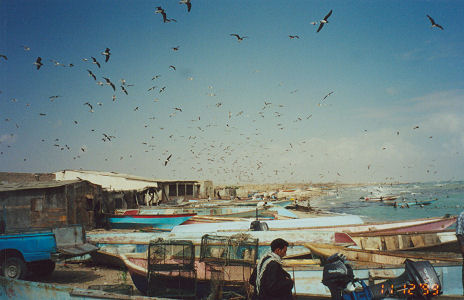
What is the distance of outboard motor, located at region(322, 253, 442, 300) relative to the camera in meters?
4.45

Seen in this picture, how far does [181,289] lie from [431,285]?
5.22m

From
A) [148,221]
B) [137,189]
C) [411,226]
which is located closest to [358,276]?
[411,226]

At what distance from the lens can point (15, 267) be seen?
9320mm

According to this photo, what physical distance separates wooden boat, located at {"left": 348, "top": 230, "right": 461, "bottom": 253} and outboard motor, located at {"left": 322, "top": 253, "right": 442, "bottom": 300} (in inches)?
254

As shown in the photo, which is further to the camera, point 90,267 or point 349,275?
point 90,267

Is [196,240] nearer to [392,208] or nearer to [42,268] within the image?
[42,268]

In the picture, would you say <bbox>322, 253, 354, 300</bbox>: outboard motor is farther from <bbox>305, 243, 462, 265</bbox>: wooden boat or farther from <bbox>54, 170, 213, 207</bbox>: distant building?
<bbox>54, 170, 213, 207</bbox>: distant building

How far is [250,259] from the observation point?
7.63 metres

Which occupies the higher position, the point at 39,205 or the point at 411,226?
the point at 39,205

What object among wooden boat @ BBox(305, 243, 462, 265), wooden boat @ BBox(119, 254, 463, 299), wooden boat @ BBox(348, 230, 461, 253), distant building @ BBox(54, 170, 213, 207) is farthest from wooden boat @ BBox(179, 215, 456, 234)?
distant building @ BBox(54, 170, 213, 207)

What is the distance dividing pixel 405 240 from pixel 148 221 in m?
15.7

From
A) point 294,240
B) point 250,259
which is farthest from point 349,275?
point 294,240

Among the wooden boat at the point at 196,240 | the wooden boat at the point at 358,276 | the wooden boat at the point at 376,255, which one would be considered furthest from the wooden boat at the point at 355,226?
the wooden boat at the point at 358,276

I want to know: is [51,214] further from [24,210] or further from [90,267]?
[90,267]
